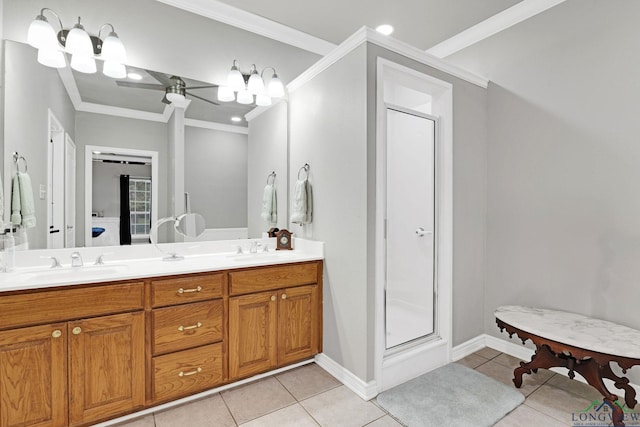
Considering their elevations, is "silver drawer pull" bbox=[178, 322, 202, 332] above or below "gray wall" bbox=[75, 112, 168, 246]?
below

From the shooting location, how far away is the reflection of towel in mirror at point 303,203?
8.32 ft

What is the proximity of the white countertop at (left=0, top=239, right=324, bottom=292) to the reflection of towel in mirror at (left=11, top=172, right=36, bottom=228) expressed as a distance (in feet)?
0.65

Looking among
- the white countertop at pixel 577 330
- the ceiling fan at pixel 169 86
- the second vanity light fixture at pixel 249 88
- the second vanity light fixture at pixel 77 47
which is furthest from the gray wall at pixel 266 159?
the white countertop at pixel 577 330

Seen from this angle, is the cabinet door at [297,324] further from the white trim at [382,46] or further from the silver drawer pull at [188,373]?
the white trim at [382,46]

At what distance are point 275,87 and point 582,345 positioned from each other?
2776mm

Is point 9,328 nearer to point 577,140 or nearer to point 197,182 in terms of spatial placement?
point 197,182

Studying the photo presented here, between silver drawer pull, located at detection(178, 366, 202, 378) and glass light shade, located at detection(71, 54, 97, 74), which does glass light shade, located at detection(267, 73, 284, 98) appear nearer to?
glass light shade, located at detection(71, 54, 97, 74)

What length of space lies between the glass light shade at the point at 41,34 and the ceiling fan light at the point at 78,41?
8 cm

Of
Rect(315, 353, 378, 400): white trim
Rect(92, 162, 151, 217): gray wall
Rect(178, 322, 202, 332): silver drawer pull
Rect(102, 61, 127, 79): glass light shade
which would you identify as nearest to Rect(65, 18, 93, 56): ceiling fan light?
Rect(102, 61, 127, 79): glass light shade

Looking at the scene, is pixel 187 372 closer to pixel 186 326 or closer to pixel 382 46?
pixel 186 326

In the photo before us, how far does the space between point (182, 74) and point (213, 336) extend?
1.96m

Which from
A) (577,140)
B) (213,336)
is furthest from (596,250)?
(213,336)

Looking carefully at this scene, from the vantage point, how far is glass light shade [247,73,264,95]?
2666mm

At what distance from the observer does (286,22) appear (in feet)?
9.19
